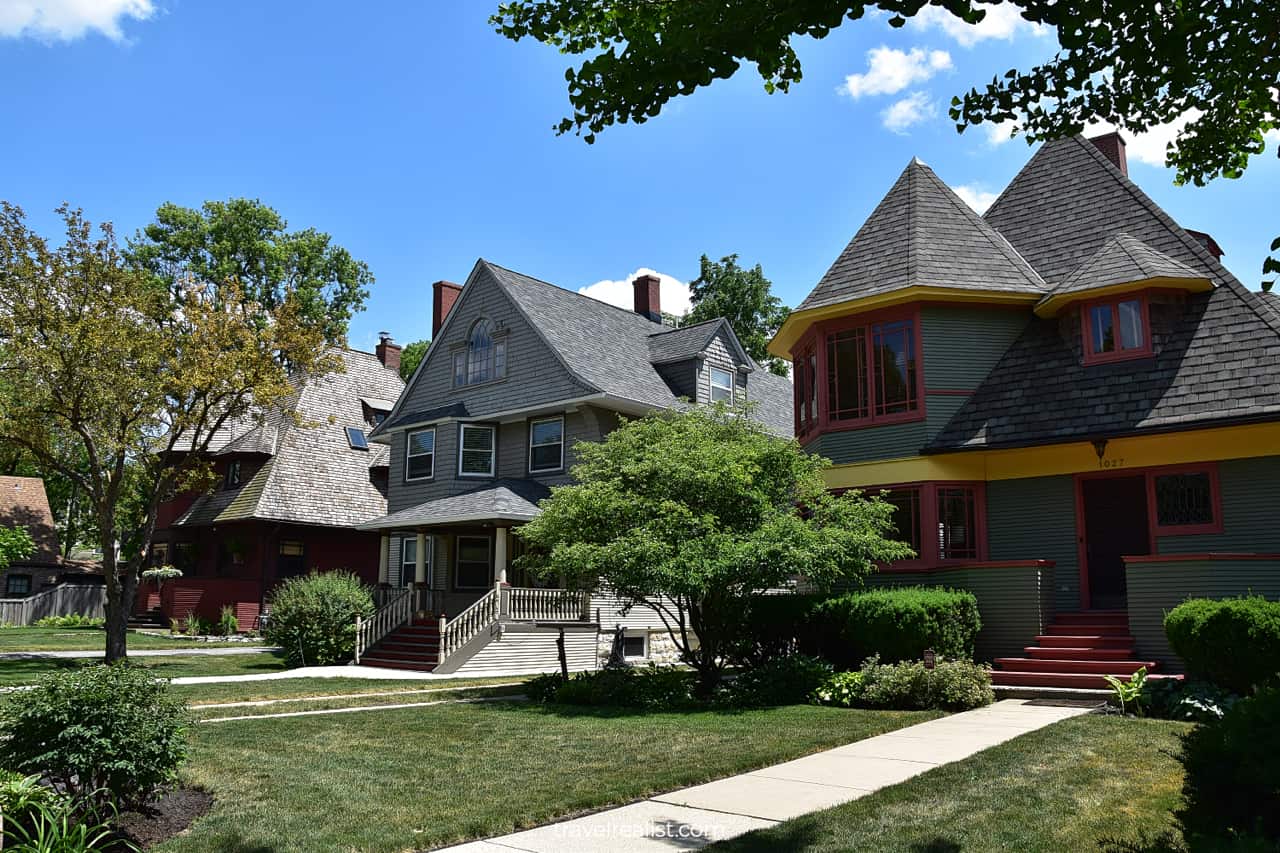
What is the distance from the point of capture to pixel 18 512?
40.8 meters

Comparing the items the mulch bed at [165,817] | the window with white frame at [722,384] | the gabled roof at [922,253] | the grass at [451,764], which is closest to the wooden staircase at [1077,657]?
the grass at [451,764]

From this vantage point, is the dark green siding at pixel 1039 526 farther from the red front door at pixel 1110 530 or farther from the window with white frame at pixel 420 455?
the window with white frame at pixel 420 455

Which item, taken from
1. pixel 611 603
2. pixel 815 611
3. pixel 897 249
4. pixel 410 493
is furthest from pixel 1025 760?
pixel 410 493

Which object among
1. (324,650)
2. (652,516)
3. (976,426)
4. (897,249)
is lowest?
(324,650)

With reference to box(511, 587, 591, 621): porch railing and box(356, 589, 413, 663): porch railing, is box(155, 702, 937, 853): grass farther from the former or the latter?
box(356, 589, 413, 663): porch railing

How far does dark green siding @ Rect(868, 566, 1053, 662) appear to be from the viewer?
1574cm

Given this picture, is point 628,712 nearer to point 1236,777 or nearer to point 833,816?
point 833,816

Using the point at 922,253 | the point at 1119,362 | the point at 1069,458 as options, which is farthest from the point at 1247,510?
the point at 922,253

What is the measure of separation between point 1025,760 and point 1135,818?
210 centimetres

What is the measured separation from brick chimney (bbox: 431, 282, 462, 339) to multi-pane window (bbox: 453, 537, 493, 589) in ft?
29.3

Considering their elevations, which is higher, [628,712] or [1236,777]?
[1236,777]

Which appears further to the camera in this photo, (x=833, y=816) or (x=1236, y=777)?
(x=833, y=816)

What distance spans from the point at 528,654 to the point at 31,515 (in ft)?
100

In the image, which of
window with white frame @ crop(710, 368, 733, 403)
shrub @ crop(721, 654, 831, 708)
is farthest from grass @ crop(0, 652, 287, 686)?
window with white frame @ crop(710, 368, 733, 403)
